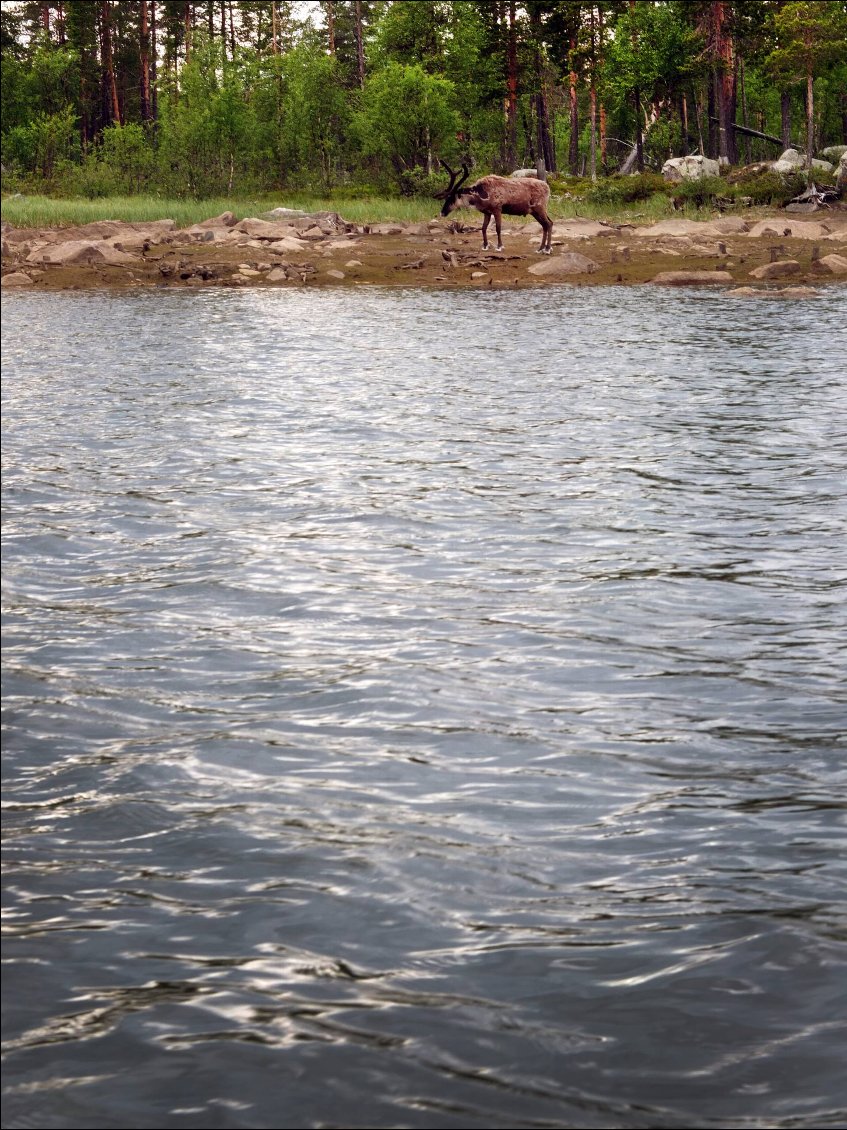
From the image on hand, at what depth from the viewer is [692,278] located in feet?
117

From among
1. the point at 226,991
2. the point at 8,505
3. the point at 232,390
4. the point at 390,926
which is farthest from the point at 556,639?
the point at 232,390

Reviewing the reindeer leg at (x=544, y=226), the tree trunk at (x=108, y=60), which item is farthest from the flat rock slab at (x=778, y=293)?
the tree trunk at (x=108, y=60)

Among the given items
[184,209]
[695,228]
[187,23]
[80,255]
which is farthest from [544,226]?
[187,23]

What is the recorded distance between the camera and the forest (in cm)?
5841

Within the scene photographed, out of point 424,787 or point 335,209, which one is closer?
point 424,787

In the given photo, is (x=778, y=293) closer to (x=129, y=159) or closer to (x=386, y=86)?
(x=129, y=159)

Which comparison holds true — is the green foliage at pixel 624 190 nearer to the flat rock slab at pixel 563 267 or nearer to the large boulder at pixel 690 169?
the large boulder at pixel 690 169

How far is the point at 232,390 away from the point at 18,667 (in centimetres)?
1143

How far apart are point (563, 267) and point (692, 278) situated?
11.8 ft

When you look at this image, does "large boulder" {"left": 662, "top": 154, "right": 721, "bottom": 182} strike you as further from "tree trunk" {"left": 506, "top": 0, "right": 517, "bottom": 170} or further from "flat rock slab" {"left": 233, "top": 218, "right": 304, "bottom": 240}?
"flat rock slab" {"left": 233, "top": 218, "right": 304, "bottom": 240}

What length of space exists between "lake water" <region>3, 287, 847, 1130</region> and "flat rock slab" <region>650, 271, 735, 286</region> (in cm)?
2315

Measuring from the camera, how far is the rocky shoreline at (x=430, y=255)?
36000 millimetres

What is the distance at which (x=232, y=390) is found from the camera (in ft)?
58.5

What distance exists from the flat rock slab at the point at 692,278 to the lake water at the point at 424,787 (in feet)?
76.0
